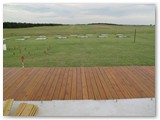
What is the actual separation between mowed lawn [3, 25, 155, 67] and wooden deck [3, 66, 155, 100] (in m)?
0.89

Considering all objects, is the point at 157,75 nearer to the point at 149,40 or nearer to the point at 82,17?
the point at 82,17

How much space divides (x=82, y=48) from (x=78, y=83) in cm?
339

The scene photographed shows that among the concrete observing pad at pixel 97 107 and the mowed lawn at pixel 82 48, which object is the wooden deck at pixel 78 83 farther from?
the mowed lawn at pixel 82 48

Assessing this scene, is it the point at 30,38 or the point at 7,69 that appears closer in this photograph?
the point at 7,69

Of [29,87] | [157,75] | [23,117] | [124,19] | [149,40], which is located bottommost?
[23,117]

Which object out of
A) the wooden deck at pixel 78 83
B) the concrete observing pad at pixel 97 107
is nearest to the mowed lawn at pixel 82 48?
the wooden deck at pixel 78 83

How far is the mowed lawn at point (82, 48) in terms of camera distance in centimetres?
535

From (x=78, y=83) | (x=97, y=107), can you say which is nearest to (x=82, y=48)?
(x=78, y=83)

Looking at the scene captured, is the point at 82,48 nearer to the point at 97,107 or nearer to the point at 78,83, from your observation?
the point at 78,83

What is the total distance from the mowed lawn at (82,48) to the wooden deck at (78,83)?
0.89m

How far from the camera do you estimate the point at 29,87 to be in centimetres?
354

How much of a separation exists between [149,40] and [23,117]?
4278 millimetres

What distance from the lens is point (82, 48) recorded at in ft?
23.0

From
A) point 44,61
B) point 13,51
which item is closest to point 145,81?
point 44,61
